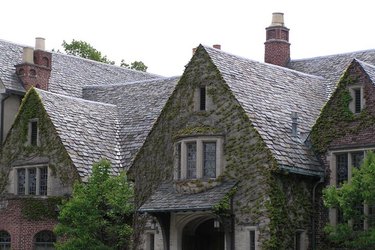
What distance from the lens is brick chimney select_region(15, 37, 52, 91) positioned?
4806cm

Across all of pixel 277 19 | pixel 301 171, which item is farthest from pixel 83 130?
pixel 277 19

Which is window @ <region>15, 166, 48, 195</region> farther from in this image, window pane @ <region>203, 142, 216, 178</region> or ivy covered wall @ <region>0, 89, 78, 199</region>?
window pane @ <region>203, 142, 216, 178</region>

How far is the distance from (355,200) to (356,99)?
4.74 meters

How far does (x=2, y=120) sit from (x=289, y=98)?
14.8 metres

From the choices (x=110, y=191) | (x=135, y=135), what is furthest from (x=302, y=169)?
(x=135, y=135)

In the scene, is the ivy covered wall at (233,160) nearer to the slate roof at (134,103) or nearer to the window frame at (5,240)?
the slate roof at (134,103)

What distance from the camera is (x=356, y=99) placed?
35906 millimetres

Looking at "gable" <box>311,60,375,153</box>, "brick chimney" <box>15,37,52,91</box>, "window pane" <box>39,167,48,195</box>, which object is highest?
"brick chimney" <box>15,37,52,91</box>

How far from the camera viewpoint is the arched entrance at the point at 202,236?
38.2 m

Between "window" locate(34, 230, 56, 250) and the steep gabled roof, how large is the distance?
10.6m

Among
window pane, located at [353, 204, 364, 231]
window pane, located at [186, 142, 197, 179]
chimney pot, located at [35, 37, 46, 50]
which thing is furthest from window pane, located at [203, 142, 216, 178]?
chimney pot, located at [35, 37, 46, 50]

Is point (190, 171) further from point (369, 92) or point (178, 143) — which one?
point (369, 92)

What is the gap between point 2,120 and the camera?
4691 cm

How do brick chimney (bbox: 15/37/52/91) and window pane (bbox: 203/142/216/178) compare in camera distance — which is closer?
window pane (bbox: 203/142/216/178)
